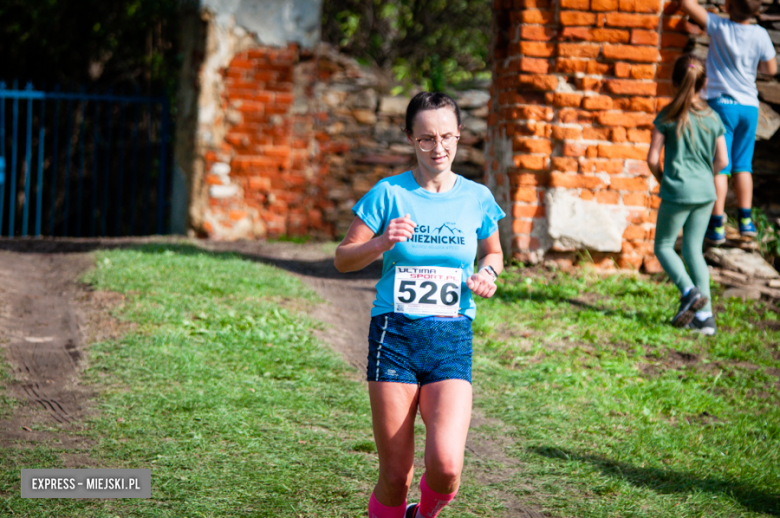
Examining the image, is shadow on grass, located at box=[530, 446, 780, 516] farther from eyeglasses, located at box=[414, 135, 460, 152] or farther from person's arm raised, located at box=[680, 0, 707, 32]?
person's arm raised, located at box=[680, 0, 707, 32]

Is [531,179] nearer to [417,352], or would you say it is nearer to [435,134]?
[435,134]

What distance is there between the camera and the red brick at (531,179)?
5836mm

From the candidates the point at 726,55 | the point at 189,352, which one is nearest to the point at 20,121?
the point at 189,352

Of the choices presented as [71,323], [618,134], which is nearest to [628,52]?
[618,134]

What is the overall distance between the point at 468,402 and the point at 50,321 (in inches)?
130

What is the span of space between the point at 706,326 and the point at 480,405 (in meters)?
1.90

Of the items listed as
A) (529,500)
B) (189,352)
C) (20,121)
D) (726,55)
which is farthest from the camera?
(20,121)

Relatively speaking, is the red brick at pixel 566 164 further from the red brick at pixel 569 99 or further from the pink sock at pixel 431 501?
the pink sock at pixel 431 501

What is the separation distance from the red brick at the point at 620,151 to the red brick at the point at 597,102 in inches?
12.0

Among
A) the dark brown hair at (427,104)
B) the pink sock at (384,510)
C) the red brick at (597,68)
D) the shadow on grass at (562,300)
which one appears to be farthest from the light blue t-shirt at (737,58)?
the pink sock at (384,510)

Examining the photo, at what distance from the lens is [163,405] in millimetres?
3418

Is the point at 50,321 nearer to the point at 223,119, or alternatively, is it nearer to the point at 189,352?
the point at 189,352

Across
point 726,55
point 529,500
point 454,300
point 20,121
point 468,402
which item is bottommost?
point 529,500

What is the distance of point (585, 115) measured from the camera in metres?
5.80
